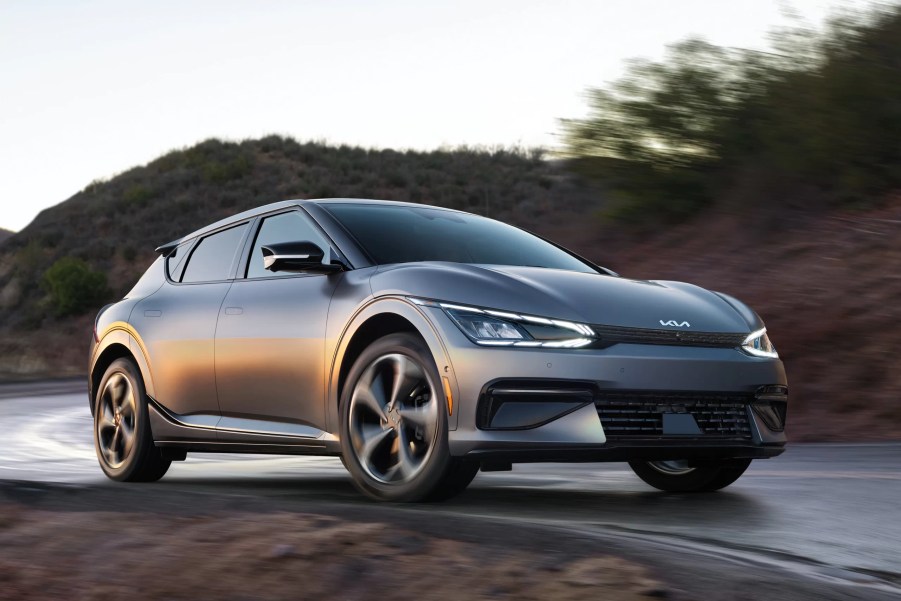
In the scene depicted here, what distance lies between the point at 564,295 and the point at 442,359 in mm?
661

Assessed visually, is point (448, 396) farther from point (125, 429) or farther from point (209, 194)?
point (209, 194)

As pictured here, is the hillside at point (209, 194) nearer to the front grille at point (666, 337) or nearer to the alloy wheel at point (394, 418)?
the alloy wheel at point (394, 418)

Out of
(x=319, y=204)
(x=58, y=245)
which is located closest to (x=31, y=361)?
(x=58, y=245)

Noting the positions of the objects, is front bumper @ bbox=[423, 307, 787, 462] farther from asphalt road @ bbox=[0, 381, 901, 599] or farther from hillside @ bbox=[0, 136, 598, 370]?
hillside @ bbox=[0, 136, 598, 370]

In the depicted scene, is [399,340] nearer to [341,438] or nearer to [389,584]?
[341,438]

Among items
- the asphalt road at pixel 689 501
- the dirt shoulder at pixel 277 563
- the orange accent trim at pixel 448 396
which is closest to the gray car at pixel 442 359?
the orange accent trim at pixel 448 396

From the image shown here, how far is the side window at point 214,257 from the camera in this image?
26.2 ft

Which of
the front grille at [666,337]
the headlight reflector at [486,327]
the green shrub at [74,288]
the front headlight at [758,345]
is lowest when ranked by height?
the green shrub at [74,288]

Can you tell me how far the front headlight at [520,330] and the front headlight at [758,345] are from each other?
37.9 inches

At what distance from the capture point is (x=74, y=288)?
55.1 m

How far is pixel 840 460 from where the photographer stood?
8.33m

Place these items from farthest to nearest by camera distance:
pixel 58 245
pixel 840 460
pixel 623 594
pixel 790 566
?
pixel 58 245
pixel 840 460
pixel 790 566
pixel 623 594

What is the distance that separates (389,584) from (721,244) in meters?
11.9

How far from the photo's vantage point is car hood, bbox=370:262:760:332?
5.99m
